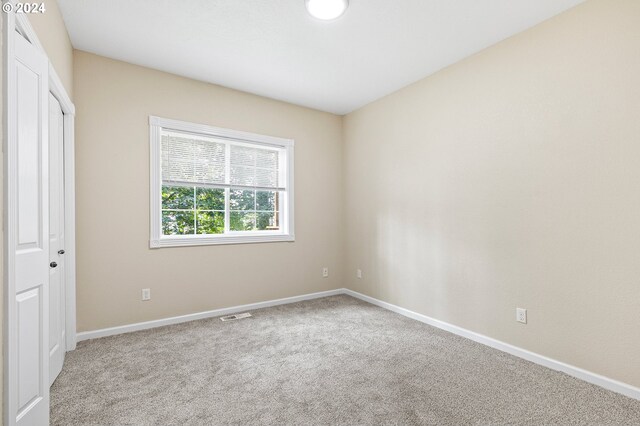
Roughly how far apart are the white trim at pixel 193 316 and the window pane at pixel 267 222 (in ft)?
3.12

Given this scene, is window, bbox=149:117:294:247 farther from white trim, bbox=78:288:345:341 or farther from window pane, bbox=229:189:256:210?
white trim, bbox=78:288:345:341

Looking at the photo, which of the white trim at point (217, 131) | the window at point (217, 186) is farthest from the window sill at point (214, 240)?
the white trim at point (217, 131)

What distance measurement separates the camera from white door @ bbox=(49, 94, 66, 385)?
2.13 metres

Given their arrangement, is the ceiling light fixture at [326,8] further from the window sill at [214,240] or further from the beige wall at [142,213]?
the window sill at [214,240]

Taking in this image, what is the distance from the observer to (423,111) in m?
3.41

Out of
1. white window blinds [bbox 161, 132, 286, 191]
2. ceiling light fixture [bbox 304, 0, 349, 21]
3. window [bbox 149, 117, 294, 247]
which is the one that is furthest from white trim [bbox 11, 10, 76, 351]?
ceiling light fixture [bbox 304, 0, 349, 21]

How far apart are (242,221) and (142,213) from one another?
1.14 meters

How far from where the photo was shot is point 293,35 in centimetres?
262

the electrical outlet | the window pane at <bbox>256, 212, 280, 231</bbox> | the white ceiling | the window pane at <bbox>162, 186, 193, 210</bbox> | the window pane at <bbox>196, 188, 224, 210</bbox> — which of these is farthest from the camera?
the window pane at <bbox>256, 212, 280, 231</bbox>

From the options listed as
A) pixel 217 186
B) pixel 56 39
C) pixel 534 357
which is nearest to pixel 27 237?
pixel 56 39

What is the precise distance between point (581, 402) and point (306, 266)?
9.93 ft

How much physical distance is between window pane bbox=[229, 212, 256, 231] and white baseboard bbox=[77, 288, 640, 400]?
0.96 metres

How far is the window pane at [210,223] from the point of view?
360 centimetres

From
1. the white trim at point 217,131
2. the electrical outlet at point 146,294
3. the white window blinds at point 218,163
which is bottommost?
the electrical outlet at point 146,294
